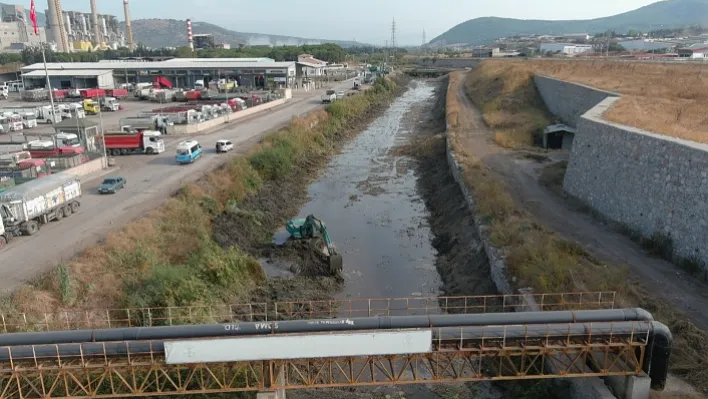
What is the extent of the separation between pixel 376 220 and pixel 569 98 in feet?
78.5

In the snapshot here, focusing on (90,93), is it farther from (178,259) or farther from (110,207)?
(178,259)

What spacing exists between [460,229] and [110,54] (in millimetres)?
137162

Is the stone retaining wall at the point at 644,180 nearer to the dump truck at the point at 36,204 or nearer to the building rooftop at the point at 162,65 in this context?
the dump truck at the point at 36,204

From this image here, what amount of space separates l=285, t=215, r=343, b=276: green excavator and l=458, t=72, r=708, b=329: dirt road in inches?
376

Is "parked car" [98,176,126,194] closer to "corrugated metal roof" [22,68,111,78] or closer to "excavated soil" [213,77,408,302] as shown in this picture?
"excavated soil" [213,77,408,302]

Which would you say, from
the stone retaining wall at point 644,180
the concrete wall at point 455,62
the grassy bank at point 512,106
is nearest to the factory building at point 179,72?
the grassy bank at point 512,106

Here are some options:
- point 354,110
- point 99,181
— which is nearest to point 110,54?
point 354,110

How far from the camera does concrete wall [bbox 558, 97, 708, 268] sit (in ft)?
57.5

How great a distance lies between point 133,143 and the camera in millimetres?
36812

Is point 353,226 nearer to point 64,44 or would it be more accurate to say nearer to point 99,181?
point 99,181

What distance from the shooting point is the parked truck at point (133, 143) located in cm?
3669

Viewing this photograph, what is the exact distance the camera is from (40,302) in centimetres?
1564

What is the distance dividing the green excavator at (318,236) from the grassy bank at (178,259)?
244 cm

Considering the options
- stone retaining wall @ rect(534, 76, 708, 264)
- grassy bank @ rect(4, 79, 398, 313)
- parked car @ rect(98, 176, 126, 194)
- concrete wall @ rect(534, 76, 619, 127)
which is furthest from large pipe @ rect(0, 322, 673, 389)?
concrete wall @ rect(534, 76, 619, 127)
